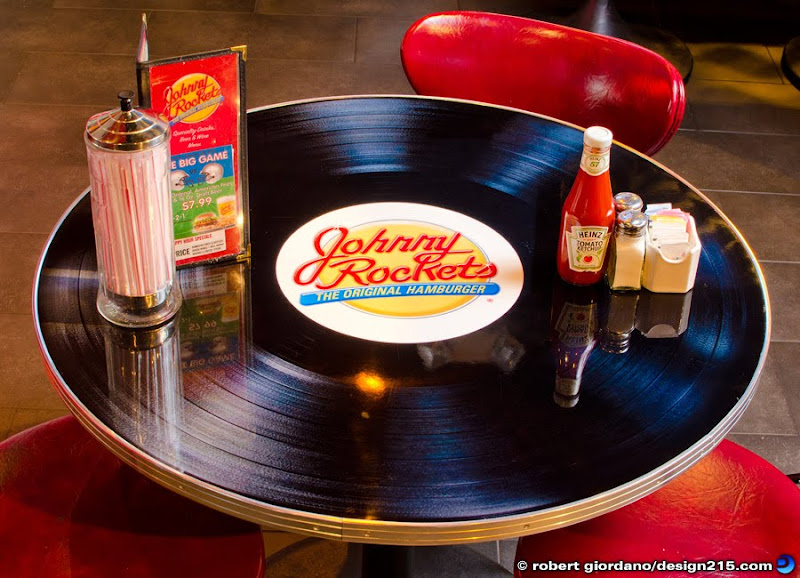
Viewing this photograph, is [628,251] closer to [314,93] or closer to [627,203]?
[627,203]

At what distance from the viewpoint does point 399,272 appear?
1.51 meters

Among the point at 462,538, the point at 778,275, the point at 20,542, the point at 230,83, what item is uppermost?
the point at 230,83

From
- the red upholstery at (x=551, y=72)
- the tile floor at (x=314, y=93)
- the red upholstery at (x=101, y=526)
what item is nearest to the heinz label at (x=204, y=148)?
the red upholstery at (x=101, y=526)

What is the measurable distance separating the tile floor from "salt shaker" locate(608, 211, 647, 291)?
108 centimetres

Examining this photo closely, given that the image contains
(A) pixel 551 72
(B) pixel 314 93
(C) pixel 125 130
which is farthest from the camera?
(B) pixel 314 93

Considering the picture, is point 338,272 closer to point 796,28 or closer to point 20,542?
point 20,542

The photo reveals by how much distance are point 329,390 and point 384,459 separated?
0.46 ft

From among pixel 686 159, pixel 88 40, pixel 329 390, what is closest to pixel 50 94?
pixel 88 40

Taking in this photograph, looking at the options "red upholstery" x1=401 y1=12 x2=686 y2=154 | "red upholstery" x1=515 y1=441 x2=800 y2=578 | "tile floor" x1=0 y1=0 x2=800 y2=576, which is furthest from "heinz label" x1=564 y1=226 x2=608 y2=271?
"tile floor" x1=0 y1=0 x2=800 y2=576

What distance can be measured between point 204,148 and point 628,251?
2.04 ft

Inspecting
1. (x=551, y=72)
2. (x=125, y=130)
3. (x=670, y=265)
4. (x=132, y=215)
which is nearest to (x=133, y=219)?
(x=132, y=215)

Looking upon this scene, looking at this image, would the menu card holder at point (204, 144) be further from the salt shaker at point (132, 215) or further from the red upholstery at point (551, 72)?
the red upholstery at point (551, 72)

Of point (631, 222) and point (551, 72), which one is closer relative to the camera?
point (631, 222)

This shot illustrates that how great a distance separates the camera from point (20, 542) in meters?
1.43
